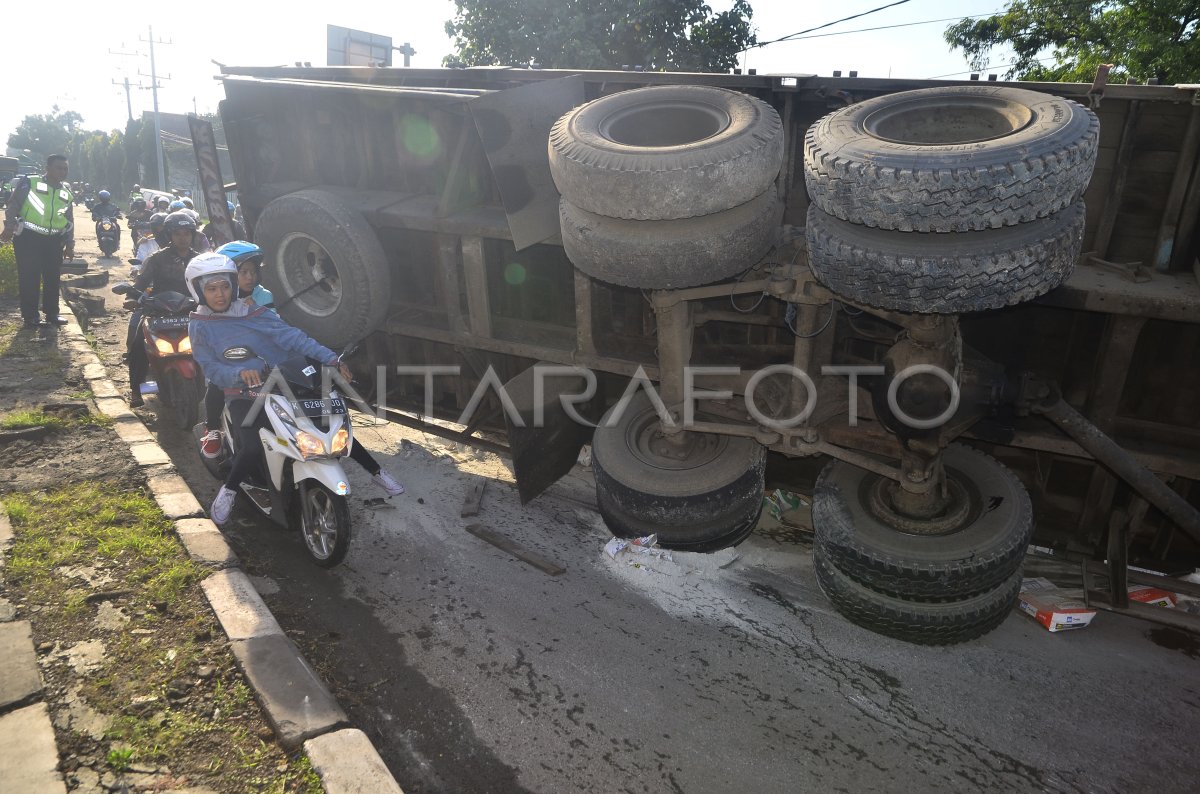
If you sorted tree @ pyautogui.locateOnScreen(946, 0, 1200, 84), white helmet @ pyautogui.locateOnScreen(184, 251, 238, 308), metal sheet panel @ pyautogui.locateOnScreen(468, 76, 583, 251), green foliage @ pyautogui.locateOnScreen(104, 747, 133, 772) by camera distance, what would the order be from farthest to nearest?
tree @ pyautogui.locateOnScreen(946, 0, 1200, 84)
metal sheet panel @ pyautogui.locateOnScreen(468, 76, 583, 251)
white helmet @ pyautogui.locateOnScreen(184, 251, 238, 308)
green foliage @ pyautogui.locateOnScreen(104, 747, 133, 772)

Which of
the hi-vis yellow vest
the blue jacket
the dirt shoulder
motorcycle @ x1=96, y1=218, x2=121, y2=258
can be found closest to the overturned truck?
the blue jacket

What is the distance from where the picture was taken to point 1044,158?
2.68m

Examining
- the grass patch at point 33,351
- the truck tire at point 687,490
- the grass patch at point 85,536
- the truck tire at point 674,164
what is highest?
the truck tire at point 674,164

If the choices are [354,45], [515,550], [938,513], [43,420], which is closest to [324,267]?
[43,420]

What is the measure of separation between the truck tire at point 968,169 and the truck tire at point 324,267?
3.24 metres

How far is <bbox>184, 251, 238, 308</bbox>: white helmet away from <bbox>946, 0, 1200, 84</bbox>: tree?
13122 mm

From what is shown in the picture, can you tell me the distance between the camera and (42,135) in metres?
62.7

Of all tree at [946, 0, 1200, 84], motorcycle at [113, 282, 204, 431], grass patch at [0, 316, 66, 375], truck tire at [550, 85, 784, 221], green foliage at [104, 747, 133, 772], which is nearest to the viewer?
green foliage at [104, 747, 133, 772]

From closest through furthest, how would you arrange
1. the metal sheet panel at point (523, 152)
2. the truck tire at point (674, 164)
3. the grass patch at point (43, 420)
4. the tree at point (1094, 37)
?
the truck tire at point (674, 164) → the metal sheet panel at point (523, 152) → the grass patch at point (43, 420) → the tree at point (1094, 37)

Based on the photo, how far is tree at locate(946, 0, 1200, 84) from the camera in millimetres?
13547

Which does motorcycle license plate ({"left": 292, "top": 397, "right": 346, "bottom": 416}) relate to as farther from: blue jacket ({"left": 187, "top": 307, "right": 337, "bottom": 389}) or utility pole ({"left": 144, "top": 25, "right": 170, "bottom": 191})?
utility pole ({"left": 144, "top": 25, "right": 170, "bottom": 191})

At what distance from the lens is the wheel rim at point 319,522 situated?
14.2ft

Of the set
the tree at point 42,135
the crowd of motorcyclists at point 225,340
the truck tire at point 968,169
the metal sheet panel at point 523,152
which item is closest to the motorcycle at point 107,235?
the crowd of motorcyclists at point 225,340

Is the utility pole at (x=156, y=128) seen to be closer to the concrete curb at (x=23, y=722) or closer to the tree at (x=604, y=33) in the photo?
the tree at (x=604, y=33)
